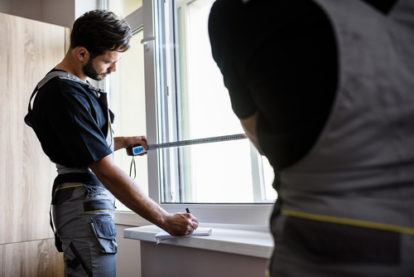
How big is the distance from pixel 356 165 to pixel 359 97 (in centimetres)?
8

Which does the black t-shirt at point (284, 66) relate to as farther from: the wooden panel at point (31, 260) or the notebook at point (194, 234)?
the wooden panel at point (31, 260)

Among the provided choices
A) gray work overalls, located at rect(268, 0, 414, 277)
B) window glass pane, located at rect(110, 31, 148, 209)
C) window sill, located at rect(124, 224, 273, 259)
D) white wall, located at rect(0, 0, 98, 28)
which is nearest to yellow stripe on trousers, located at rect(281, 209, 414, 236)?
gray work overalls, located at rect(268, 0, 414, 277)

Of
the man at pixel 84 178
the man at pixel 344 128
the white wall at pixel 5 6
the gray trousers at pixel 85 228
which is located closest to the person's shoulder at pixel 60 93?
the man at pixel 84 178

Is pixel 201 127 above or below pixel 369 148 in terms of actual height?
above

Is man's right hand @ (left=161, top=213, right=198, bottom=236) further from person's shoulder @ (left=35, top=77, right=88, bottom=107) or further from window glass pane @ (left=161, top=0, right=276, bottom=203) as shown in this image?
person's shoulder @ (left=35, top=77, right=88, bottom=107)

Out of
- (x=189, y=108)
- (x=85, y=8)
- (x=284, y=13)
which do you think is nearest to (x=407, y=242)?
(x=284, y=13)

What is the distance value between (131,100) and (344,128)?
194 centimetres

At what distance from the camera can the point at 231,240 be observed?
3.78 ft

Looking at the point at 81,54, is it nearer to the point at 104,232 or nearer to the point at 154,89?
the point at 154,89

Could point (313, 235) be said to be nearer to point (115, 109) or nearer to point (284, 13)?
point (284, 13)

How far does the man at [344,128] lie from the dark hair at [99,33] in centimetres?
106

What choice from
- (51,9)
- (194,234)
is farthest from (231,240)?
(51,9)

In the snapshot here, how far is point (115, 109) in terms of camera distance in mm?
2371

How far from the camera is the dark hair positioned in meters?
1.41
